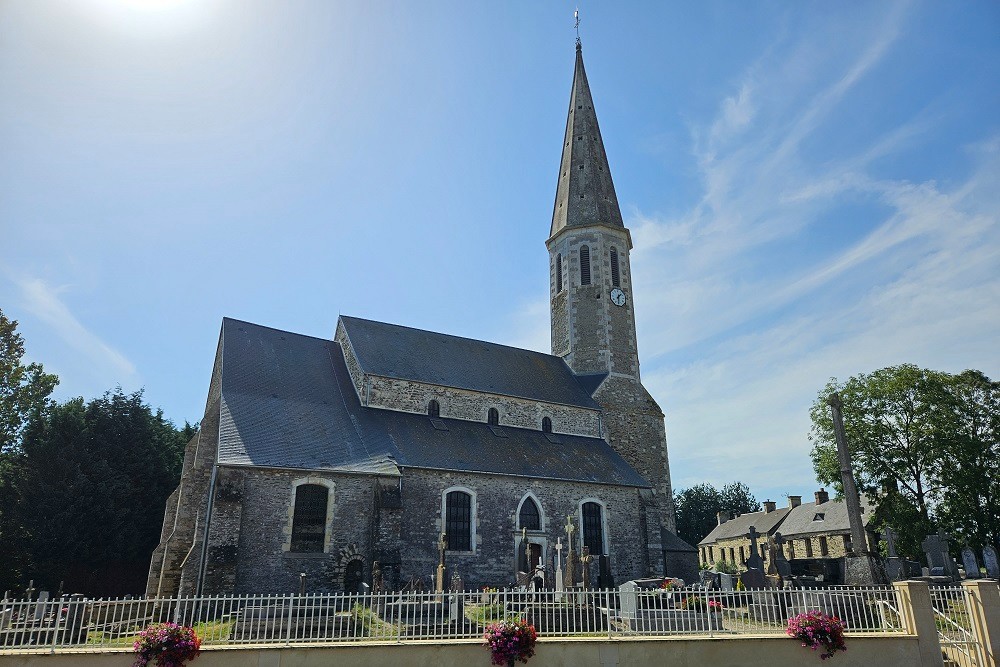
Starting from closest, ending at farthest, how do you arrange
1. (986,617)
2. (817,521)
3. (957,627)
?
(986,617)
(957,627)
(817,521)

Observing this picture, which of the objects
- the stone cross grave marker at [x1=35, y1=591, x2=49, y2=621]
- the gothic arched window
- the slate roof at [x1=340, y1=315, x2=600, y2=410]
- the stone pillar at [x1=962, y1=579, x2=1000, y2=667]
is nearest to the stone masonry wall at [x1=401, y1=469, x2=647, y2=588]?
the slate roof at [x1=340, y1=315, x2=600, y2=410]

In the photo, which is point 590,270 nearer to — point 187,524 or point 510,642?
point 187,524

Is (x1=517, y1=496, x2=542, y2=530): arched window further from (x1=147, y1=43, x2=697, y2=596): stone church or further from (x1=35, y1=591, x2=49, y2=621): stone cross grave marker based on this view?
(x1=35, y1=591, x2=49, y2=621): stone cross grave marker

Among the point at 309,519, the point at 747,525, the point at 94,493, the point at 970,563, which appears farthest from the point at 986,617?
the point at 747,525

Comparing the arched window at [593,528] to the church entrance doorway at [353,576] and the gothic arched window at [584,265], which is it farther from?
the gothic arched window at [584,265]

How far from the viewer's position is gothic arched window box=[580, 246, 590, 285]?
1220 inches

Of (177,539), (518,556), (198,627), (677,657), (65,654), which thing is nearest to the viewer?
(65,654)

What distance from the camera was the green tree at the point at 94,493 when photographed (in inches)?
877

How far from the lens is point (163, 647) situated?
8.08m

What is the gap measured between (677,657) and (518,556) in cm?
1176

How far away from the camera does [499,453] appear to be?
22609 millimetres

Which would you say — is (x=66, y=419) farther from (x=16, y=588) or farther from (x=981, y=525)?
(x=981, y=525)

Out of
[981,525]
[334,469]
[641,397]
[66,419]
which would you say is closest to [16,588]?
[66,419]

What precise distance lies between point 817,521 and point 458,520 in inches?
1249
